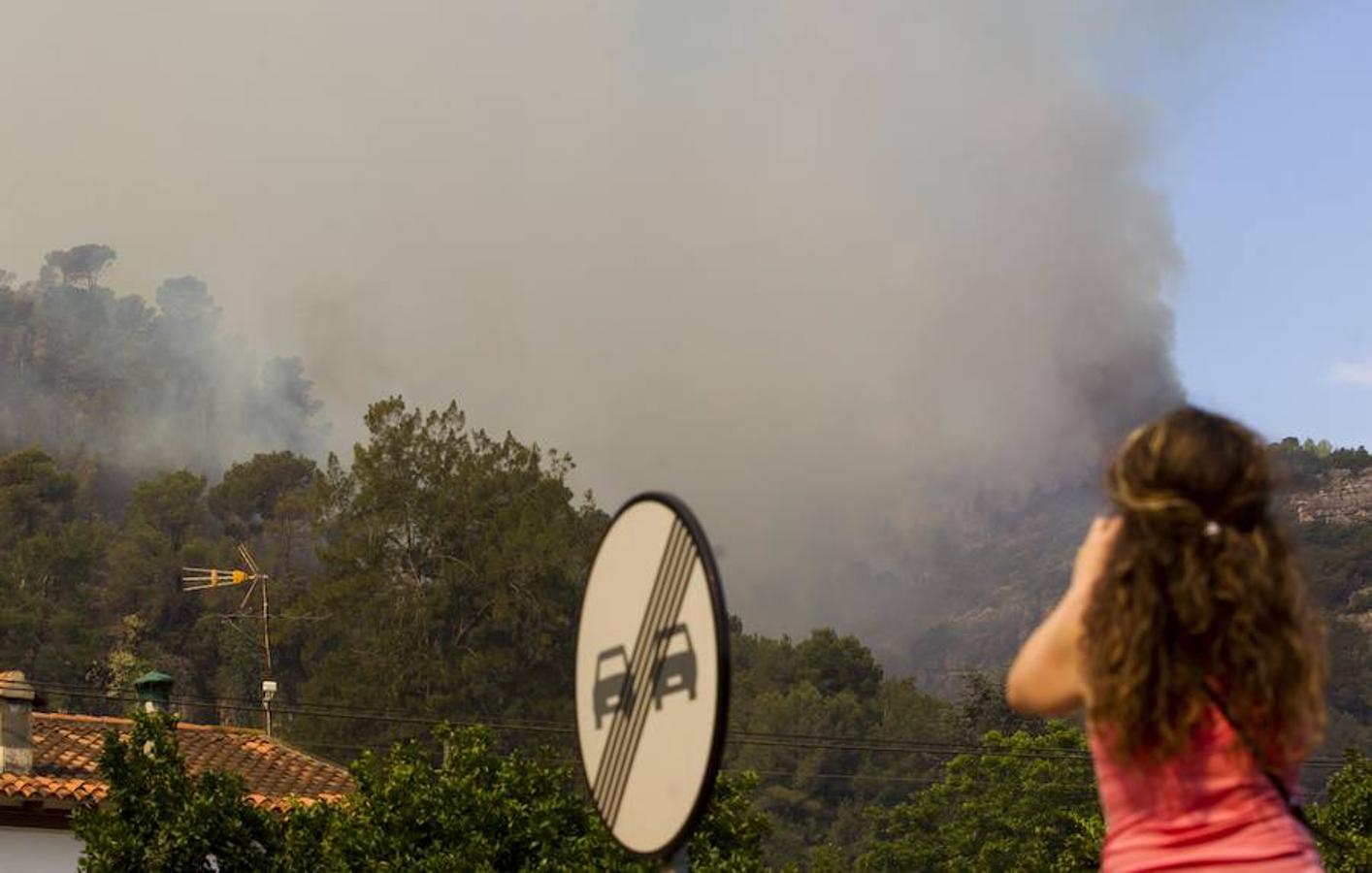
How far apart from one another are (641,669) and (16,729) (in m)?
25.4

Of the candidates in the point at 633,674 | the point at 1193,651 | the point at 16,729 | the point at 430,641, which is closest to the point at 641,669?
the point at 633,674

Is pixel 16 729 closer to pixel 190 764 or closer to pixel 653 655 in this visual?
pixel 190 764

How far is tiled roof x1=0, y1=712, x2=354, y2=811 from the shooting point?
86.9ft

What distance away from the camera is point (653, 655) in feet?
13.2

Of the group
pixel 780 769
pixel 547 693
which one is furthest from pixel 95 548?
pixel 547 693

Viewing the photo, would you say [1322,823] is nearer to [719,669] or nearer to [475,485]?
[719,669]

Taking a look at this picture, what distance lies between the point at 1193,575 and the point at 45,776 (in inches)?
1054

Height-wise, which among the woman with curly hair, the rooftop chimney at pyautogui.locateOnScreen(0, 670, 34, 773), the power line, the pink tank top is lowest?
the pink tank top

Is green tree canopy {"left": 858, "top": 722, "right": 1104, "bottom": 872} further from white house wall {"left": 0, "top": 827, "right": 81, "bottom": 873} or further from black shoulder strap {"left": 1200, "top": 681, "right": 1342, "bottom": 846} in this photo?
black shoulder strap {"left": 1200, "top": 681, "right": 1342, "bottom": 846}

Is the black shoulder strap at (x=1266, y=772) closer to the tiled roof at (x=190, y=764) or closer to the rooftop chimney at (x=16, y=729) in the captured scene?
the tiled roof at (x=190, y=764)

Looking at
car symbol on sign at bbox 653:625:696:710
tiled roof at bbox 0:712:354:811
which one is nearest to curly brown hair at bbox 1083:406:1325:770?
car symbol on sign at bbox 653:625:696:710

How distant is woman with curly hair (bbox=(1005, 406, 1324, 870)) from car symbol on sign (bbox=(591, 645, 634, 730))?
1381mm

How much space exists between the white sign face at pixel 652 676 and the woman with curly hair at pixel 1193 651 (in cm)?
91

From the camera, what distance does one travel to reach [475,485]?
95.3 meters
